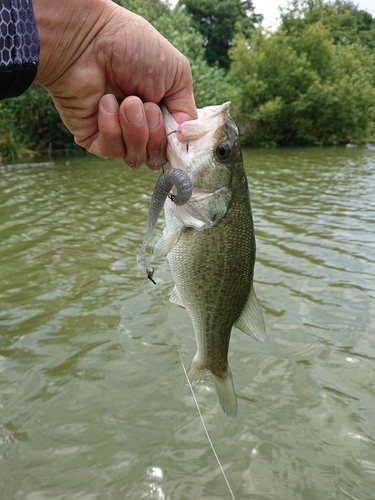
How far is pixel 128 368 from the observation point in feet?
13.0

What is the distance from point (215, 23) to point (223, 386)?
5975 centimetres

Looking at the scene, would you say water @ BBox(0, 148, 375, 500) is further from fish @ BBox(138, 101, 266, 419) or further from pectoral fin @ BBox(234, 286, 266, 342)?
pectoral fin @ BBox(234, 286, 266, 342)

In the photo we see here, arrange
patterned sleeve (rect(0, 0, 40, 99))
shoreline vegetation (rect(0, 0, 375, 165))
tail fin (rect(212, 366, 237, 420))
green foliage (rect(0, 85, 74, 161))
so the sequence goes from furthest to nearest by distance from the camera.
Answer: shoreline vegetation (rect(0, 0, 375, 165)) → green foliage (rect(0, 85, 74, 161)) → tail fin (rect(212, 366, 237, 420)) → patterned sleeve (rect(0, 0, 40, 99))

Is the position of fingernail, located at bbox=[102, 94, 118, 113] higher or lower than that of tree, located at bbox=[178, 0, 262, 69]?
lower

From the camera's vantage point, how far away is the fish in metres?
2.09

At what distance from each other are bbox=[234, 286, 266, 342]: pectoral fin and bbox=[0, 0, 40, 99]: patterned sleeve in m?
1.45

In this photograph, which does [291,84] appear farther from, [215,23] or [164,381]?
[215,23]

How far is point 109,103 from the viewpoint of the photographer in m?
2.21

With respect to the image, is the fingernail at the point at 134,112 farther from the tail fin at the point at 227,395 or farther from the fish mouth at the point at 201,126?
the tail fin at the point at 227,395

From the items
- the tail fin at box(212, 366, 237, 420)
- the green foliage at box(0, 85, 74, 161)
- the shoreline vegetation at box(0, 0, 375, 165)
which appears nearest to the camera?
the tail fin at box(212, 366, 237, 420)

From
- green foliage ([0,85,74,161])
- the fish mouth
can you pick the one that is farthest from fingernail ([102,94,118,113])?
green foliage ([0,85,74,161])

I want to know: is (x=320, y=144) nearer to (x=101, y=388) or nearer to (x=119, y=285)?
(x=119, y=285)

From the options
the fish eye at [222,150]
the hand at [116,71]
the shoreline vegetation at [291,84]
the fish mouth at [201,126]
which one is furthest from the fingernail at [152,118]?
the shoreline vegetation at [291,84]

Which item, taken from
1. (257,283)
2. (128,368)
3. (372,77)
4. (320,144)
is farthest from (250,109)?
(128,368)
